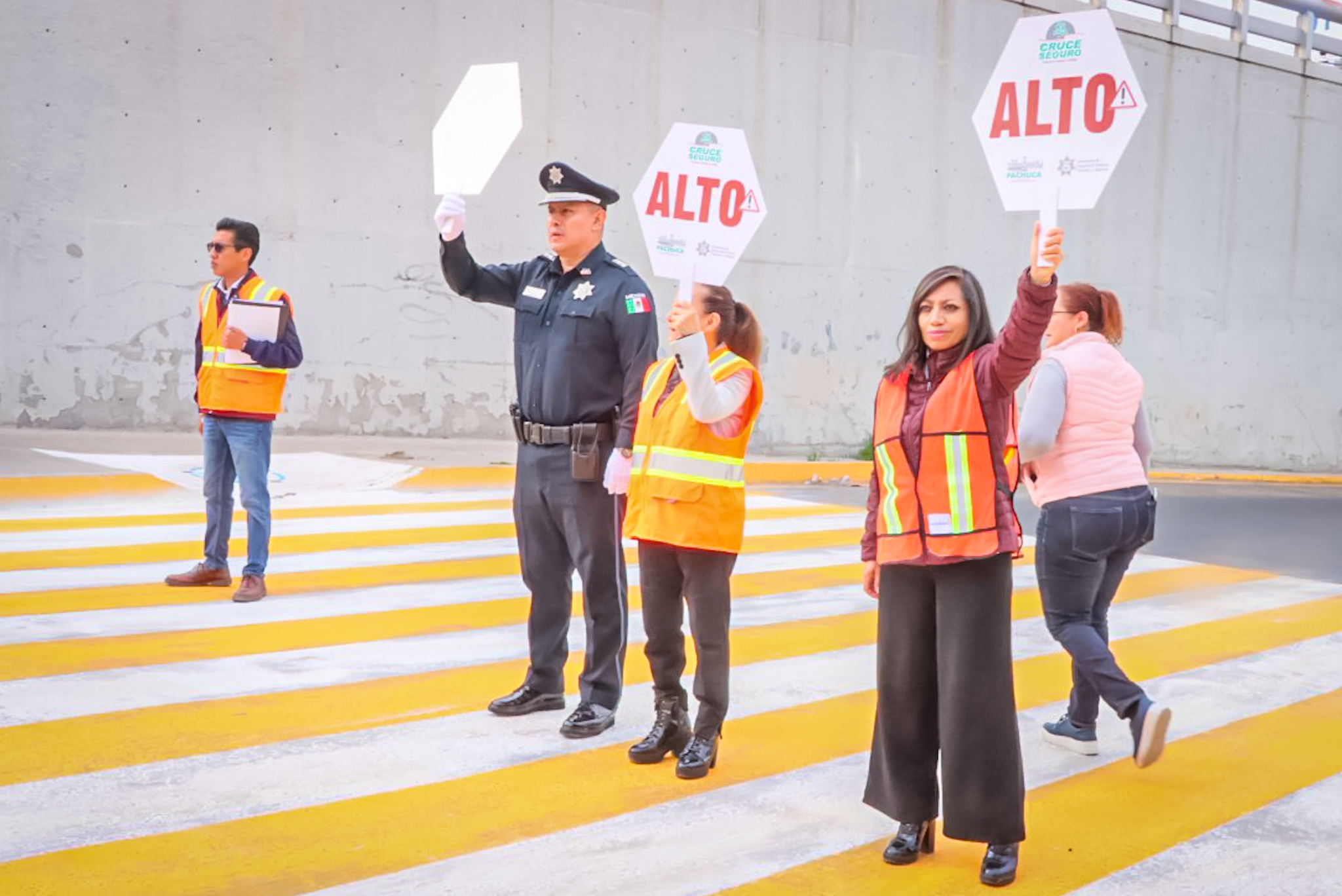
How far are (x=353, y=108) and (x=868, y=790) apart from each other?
1237 cm

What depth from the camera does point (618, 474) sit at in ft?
17.6

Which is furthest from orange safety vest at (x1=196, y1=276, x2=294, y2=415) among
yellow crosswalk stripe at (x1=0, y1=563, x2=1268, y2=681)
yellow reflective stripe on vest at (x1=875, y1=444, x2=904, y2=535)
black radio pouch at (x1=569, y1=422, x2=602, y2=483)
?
yellow reflective stripe on vest at (x1=875, y1=444, x2=904, y2=535)

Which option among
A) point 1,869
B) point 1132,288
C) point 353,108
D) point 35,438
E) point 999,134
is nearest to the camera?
point 1,869

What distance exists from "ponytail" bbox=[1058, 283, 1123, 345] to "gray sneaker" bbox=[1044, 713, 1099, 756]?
4.98ft

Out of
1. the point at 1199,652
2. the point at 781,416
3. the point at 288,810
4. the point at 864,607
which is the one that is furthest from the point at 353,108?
the point at 288,810

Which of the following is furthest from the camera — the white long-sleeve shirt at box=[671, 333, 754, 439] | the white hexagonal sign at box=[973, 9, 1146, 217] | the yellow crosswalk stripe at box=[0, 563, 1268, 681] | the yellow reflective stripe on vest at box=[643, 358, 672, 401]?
the yellow crosswalk stripe at box=[0, 563, 1268, 681]

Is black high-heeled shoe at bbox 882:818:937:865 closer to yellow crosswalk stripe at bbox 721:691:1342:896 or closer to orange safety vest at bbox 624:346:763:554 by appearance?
yellow crosswalk stripe at bbox 721:691:1342:896

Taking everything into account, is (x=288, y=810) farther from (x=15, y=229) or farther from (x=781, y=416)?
(x=781, y=416)

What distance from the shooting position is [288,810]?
4.48 metres

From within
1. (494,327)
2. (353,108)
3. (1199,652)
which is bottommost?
(1199,652)

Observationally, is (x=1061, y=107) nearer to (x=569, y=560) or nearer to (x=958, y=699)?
(x=958, y=699)

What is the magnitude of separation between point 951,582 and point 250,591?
4.90m

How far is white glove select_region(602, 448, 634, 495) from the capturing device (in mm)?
5367

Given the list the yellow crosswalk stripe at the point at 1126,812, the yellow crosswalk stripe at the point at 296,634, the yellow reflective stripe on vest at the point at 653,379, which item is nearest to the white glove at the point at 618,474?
the yellow reflective stripe on vest at the point at 653,379
